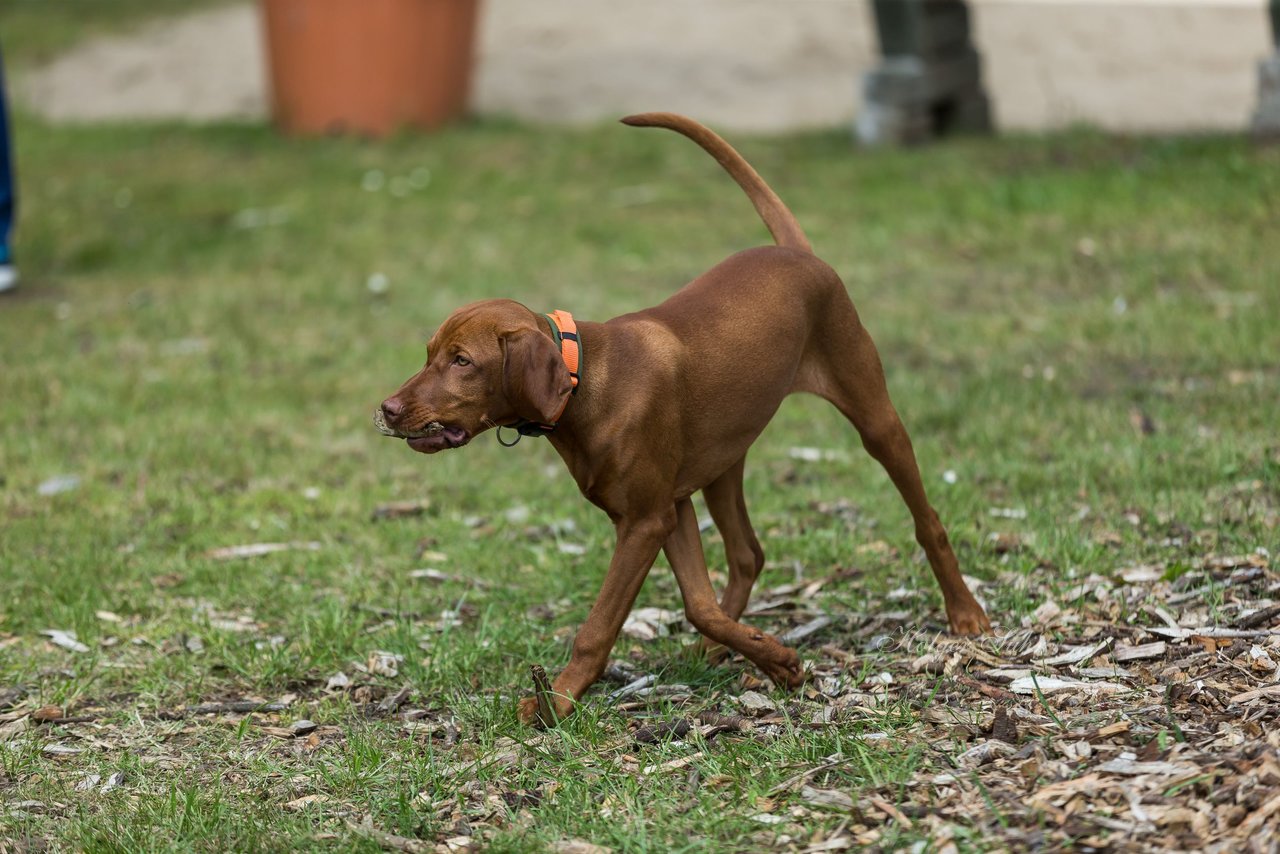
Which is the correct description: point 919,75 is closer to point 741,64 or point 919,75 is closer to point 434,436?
point 741,64

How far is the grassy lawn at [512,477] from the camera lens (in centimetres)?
380

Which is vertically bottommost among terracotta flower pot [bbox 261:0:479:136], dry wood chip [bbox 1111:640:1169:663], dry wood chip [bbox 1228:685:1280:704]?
terracotta flower pot [bbox 261:0:479:136]

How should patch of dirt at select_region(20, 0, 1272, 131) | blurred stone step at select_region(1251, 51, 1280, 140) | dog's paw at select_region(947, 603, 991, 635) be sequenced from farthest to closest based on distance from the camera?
patch of dirt at select_region(20, 0, 1272, 131), blurred stone step at select_region(1251, 51, 1280, 140), dog's paw at select_region(947, 603, 991, 635)

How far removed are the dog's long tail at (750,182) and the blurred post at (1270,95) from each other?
613 centimetres

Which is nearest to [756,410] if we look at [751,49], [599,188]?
[599,188]

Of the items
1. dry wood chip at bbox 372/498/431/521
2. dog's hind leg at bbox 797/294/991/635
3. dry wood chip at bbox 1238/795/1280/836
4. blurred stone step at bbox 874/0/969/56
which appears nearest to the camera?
dry wood chip at bbox 1238/795/1280/836

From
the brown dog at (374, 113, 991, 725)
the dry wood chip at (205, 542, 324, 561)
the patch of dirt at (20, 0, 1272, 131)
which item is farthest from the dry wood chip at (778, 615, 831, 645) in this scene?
the patch of dirt at (20, 0, 1272, 131)

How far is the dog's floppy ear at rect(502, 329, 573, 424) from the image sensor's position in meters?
3.71

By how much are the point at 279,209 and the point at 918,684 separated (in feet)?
25.7

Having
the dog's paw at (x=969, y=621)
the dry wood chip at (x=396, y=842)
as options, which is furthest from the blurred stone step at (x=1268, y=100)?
the dry wood chip at (x=396, y=842)

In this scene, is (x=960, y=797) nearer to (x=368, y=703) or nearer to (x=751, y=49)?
(x=368, y=703)

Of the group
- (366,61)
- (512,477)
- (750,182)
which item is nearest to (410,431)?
(750,182)

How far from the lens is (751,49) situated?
Answer: 15844 millimetres

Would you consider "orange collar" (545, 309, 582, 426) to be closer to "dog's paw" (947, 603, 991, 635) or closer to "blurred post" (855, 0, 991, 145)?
"dog's paw" (947, 603, 991, 635)
